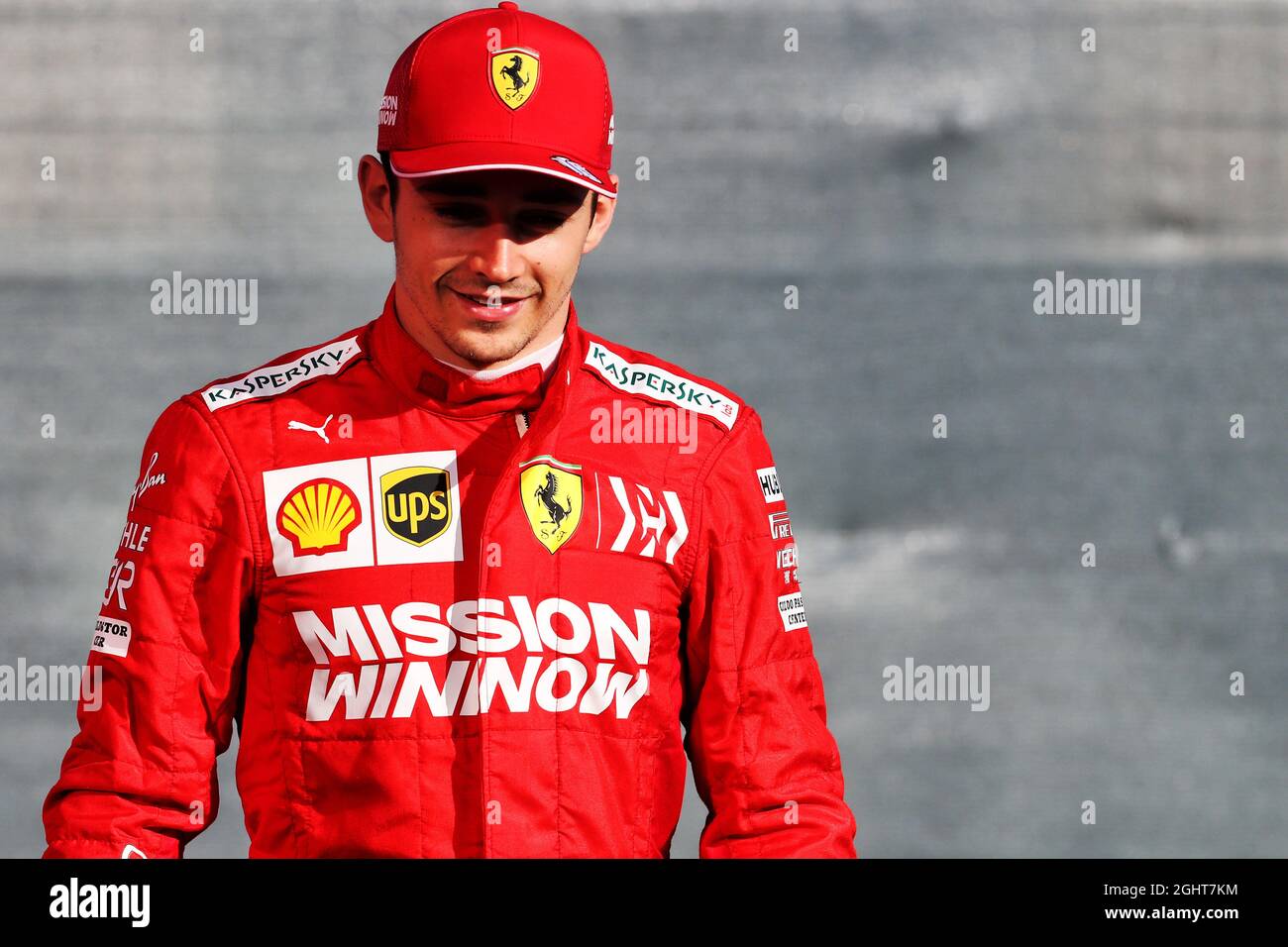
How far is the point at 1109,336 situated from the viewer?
10.1ft

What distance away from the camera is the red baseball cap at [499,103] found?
69.4 inches

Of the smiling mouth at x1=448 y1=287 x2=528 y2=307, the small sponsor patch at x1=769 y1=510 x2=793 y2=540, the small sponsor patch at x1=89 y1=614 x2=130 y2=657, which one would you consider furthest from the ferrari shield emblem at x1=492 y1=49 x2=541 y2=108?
the small sponsor patch at x1=89 y1=614 x2=130 y2=657

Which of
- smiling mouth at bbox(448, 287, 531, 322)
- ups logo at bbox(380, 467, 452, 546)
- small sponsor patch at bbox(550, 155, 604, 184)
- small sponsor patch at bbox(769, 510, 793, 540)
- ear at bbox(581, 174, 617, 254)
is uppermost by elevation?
small sponsor patch at bbox(550, 155, 604, 184)

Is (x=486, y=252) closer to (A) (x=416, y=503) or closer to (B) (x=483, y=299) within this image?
(B) (x=483, y=299)

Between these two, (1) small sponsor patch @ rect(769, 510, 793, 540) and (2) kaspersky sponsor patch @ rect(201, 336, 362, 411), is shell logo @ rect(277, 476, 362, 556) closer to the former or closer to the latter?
(2) kaspersky sponsor patch @ rect(201, 336, 362, 411)

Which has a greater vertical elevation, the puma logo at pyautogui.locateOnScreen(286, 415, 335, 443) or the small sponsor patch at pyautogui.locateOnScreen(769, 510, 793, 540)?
the puma logo at pyautogui.locateOnScreen(286, 415, 335, 443)

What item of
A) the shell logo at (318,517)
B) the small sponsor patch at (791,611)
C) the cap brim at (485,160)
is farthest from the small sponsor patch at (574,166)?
the small sponsor patch at (791,611)

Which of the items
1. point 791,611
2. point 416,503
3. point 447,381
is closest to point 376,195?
point 447,381

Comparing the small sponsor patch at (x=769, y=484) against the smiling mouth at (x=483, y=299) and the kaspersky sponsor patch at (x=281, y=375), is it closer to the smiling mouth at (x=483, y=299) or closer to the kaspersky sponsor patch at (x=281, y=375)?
the smiling mouth at (x=483, y=299)

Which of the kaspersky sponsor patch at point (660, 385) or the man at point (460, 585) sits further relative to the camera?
the kaspersky sponsor patch at point (660, 385)

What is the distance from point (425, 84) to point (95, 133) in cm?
148

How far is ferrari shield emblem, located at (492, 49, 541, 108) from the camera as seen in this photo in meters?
1.80

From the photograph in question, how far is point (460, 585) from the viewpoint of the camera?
6.01 ft

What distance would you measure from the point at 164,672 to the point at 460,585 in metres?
0.35
